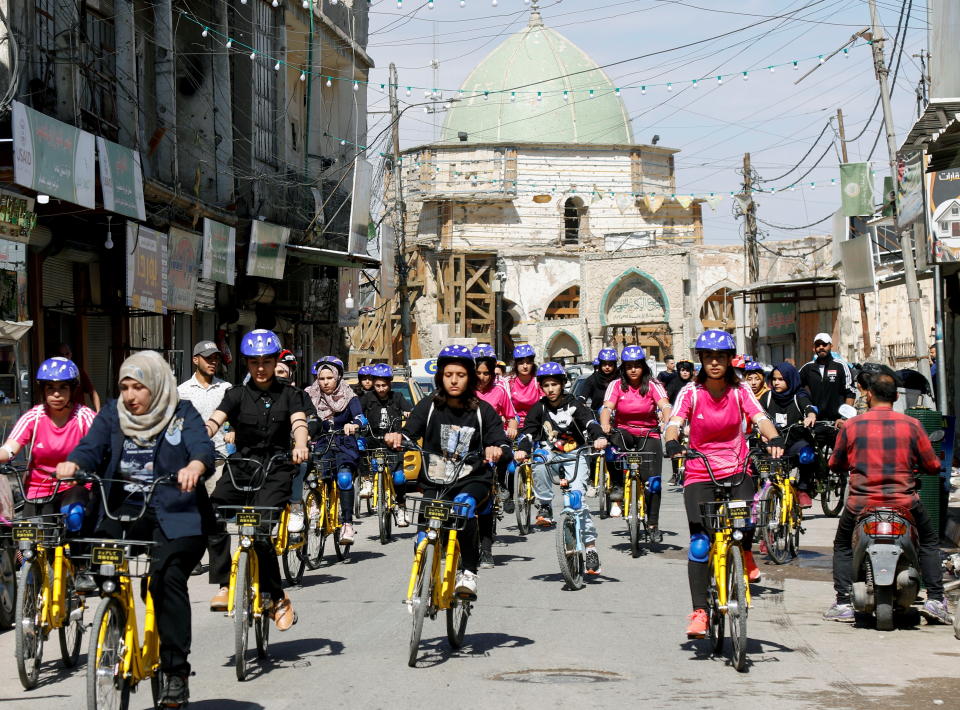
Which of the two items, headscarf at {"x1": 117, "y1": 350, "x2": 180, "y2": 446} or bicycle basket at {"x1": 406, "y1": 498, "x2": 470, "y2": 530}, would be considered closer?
headscarf at {"x1": 117, "y1": 350, "x2": 180, "y2": 446}

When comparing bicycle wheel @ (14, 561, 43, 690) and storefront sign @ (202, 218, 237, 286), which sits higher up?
storefront sign @ (202, 218, 237, 286)

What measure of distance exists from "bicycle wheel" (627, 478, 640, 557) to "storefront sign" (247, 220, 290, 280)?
15.0 meters

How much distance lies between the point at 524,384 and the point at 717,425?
6933mm

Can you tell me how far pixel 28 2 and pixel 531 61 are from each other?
4575cm

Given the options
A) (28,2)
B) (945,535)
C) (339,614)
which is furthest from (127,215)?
(945,535)

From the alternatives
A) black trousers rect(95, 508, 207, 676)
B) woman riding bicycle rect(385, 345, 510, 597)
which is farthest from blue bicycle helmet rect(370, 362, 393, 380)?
black trousers rect(95, 508, 207, 676)

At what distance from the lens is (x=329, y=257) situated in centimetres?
2977

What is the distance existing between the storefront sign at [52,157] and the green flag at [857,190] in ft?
69.4

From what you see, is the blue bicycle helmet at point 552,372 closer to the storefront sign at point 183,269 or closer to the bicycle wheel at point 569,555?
the bicycle wheel at point 569,555

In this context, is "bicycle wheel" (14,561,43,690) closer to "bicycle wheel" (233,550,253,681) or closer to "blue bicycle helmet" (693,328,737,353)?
"bicycle wheel" (233,550,253,681)

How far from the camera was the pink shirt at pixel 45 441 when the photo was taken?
825 cm

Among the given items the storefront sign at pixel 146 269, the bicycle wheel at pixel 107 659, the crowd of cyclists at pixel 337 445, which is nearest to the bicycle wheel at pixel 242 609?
the crowd of cyclists at pixel 337 445

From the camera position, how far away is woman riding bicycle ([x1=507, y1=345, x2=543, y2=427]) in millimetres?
14445

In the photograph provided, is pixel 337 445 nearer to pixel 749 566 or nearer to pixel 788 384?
pixel 788 384
